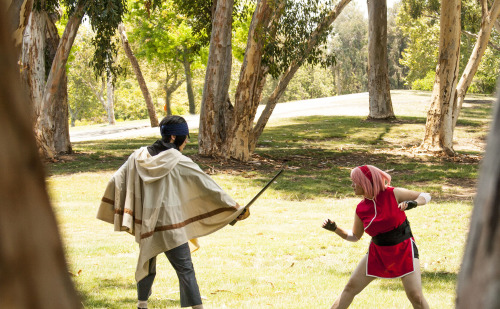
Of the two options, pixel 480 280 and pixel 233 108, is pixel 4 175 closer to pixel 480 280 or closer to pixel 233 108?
pixel 480 280

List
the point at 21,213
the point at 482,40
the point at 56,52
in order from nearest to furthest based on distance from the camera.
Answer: the point at 21,213 → the point at 56,52 → the point at 482,40

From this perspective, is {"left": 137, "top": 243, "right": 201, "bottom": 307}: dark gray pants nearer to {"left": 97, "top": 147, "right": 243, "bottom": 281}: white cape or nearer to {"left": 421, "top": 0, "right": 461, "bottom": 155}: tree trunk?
{"left": 97, "top": 147, "right": 243, "bottom": 281}: white cape

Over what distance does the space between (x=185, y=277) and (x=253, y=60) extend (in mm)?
13159

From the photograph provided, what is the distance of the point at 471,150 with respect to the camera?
946 inches

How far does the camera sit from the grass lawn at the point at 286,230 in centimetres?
730

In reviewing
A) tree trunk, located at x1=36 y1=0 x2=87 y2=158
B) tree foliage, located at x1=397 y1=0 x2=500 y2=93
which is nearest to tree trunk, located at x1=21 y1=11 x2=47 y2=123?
tree trunk, located at x1=36 y1=0 x2=87 y2=158

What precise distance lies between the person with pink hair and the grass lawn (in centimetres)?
160

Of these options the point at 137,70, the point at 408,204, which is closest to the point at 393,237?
the point at 408,204

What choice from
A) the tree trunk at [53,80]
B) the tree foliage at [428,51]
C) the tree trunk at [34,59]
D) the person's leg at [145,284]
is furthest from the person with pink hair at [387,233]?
the tree foliage at [428,51]

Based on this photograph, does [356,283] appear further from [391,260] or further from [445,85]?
[445,85]

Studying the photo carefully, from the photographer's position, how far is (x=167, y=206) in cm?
561

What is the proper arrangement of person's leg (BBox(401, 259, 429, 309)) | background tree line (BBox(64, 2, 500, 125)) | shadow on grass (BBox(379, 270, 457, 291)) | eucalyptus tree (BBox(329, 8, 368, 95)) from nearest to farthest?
person's leg (BBox(401, 259, 429, 309)) → shadow on grass (BBox(379, 270, 457, 291)) → background tree line (BBox(64, 2, 500, 125)) → eucalyptus tree (BBox(329, 8, 368, 95))

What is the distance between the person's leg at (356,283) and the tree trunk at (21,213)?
4634 mm

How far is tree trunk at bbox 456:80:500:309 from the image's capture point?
3.20 ft
